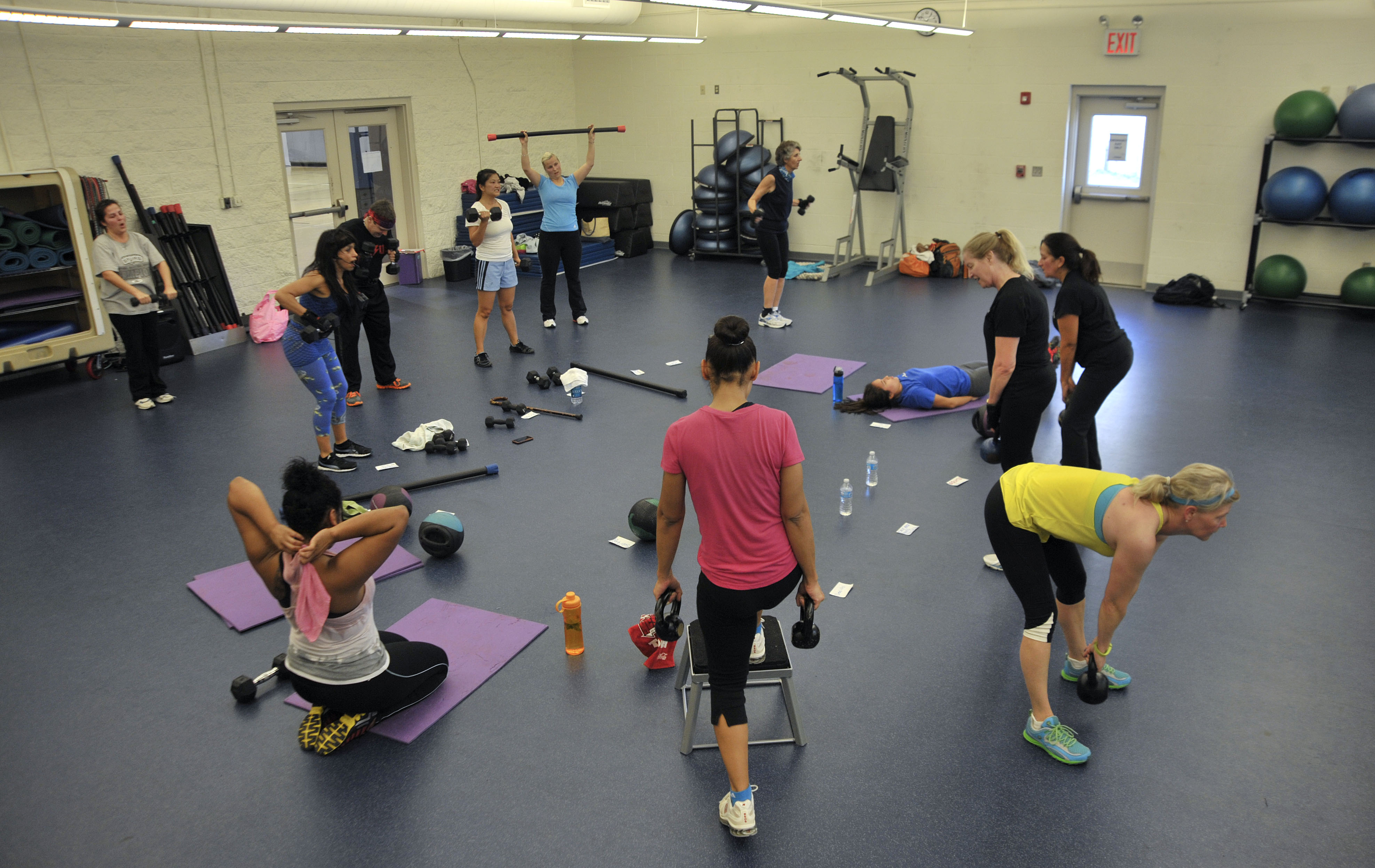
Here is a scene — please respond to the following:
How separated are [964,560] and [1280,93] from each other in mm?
7298

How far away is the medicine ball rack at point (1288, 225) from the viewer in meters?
8.58

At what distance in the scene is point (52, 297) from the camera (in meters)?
7.45

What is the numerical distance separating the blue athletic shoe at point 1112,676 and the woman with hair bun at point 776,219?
530cm

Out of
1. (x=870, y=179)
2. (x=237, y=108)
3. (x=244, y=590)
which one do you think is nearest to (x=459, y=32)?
(x=237, y=108)

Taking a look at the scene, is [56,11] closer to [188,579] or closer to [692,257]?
[188,579]

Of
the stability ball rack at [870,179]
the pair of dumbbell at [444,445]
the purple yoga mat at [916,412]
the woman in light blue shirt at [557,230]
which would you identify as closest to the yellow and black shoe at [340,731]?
the pair of dumbbell at [444,445]

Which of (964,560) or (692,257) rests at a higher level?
(692,257)

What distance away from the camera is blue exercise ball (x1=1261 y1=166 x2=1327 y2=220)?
28.2ft

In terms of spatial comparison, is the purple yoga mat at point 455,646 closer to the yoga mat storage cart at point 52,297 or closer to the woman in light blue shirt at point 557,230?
the woman in light blue shirt at point 557,230

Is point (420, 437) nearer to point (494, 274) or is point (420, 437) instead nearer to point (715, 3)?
point (494, 274)

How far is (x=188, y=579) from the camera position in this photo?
4.51m

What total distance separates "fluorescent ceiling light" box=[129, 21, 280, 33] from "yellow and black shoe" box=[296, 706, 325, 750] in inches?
187

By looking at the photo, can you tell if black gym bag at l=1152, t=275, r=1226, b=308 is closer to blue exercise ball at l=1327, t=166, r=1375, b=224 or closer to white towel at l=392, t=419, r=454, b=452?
blue exercise ball at l=1327, t=166, r=1375, b=224

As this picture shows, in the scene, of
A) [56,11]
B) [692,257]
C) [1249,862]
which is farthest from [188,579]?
[692,257]
